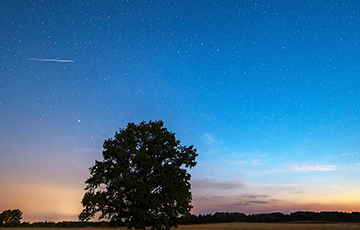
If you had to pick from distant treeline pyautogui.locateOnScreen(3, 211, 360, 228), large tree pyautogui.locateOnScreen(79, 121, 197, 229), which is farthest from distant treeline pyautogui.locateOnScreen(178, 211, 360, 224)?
large tree pyautogui.locateOnScreen(79, 121, 197, 229)

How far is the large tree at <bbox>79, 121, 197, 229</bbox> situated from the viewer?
30.2 m

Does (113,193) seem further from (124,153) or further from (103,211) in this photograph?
(124,153)

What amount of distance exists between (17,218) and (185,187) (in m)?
131

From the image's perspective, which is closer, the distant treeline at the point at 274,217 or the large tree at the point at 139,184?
the large tree at the point at 139,184

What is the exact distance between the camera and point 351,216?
124812mm

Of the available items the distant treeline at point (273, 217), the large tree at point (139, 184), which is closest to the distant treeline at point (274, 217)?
the distant treeline at point (273, 217)

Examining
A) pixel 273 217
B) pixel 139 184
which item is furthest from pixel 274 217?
pixel 139 184

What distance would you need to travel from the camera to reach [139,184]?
29719 mm

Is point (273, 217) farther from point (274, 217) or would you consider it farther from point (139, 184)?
point (139, 184)

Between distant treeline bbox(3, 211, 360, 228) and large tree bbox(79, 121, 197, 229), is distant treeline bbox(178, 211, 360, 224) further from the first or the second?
large tree bbox(79, 121, 197, 229)

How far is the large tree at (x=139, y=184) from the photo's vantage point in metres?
30.2

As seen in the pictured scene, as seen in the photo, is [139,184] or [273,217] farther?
[273,217]

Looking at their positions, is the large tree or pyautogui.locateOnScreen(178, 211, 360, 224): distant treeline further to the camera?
pyautogui.locateOnScreen(178, 211, 360, 224): distant treeline

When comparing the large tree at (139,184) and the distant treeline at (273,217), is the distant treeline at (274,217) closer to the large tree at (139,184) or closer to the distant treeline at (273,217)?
the distant treeline at (273,217)
